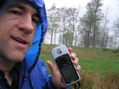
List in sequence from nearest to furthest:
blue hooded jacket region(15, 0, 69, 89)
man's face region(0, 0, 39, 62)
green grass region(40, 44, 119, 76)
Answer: man's face region(0, 0, 39, 62)
blue hooded jacket region(15, 0, 69, 89)
green grass region(40, 44, 119, 76)

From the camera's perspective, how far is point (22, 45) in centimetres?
115

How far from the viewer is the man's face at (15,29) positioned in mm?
1112

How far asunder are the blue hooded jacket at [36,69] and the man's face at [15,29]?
18 centimetres

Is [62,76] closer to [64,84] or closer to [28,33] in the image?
[64,84]

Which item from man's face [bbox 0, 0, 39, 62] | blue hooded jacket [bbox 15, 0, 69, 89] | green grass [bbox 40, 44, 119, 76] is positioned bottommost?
green grass [bbox 40, 44, 119, 76]

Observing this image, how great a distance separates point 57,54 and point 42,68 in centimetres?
32

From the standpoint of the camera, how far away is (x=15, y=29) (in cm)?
114

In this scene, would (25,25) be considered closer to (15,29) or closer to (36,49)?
(15,29)

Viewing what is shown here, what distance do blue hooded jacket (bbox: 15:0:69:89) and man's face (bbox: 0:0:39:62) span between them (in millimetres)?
182

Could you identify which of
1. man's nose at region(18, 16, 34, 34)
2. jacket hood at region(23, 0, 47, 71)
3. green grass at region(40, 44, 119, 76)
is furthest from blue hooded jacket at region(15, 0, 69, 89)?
green grass at region(40, 44, 119, 76)

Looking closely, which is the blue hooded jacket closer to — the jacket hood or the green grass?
the jacket hood

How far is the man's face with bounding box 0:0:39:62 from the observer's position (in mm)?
1112

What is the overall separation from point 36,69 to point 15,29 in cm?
71

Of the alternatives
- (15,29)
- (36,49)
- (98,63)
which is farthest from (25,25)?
(98,63)
